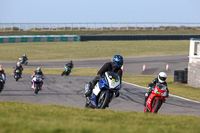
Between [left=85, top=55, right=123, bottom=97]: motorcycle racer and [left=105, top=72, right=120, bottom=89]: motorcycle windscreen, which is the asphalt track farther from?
[left=105, top=72, right=120, bottom=89]: motorcycle windscreen

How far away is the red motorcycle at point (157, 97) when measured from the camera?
11.0m

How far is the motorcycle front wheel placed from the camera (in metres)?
10.5

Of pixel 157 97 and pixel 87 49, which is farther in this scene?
pixel 87 49

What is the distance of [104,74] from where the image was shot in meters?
11.1

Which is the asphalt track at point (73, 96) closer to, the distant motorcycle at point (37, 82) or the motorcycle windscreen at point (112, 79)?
the distant motorcycle at point (37, 82)

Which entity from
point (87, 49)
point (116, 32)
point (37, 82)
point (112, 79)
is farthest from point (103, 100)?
point (116, 32)

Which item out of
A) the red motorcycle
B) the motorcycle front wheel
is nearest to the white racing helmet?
the red motorcycle

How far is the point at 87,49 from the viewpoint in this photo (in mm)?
59781

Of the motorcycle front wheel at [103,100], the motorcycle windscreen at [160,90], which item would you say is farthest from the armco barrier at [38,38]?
the motorcycle windscreen at [160,90]

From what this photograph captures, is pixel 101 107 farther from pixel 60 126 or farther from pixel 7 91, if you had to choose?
pixel 7 91

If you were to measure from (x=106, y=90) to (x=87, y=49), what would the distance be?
4922 cm

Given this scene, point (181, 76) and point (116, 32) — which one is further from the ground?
point (116, 32)

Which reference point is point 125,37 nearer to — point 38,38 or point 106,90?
point 38,38

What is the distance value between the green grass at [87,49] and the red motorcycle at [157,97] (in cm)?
4070
